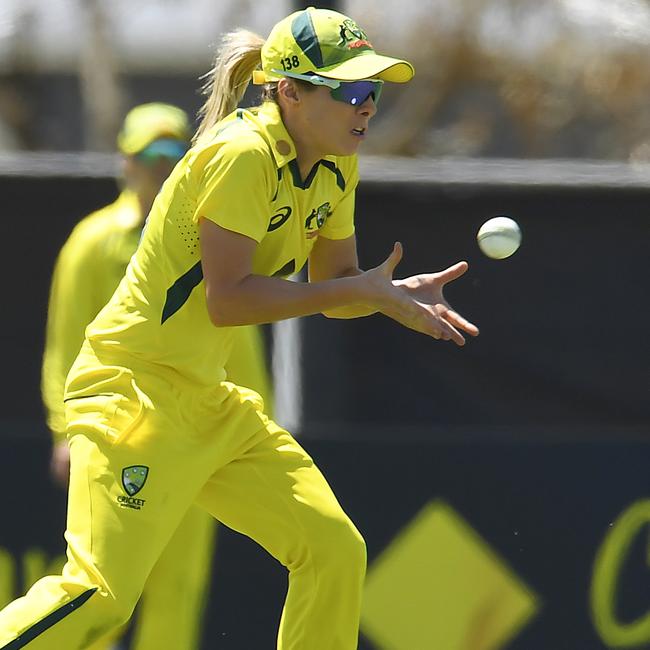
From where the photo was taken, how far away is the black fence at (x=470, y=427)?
17.0ft

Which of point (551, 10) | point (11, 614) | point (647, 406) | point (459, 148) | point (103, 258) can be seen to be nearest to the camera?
point (11, 614)

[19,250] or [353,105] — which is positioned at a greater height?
[353,105]

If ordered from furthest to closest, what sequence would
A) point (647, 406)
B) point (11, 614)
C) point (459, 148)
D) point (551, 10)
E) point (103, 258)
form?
point (459, 148) < point (551, 10) < point (647, 406) < point (103, 258) < point (11, 614)

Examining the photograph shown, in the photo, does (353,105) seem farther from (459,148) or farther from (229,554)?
(459,148)

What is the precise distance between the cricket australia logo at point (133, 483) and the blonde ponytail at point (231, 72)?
2.93 feet

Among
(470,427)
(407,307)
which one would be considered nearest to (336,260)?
(407,307)

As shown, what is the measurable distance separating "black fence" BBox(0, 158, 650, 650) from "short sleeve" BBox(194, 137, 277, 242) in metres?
1.62

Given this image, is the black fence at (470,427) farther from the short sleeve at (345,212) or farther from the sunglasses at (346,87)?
the sunglasses at (346,87)

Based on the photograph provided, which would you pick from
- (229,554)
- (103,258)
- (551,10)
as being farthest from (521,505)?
(551,10)

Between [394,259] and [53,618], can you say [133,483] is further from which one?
[394,259]

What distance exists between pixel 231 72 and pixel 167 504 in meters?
1.14

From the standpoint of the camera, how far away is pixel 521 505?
17.1 ft

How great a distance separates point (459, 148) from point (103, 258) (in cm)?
901

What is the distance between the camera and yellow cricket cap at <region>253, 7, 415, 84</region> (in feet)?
12.4
